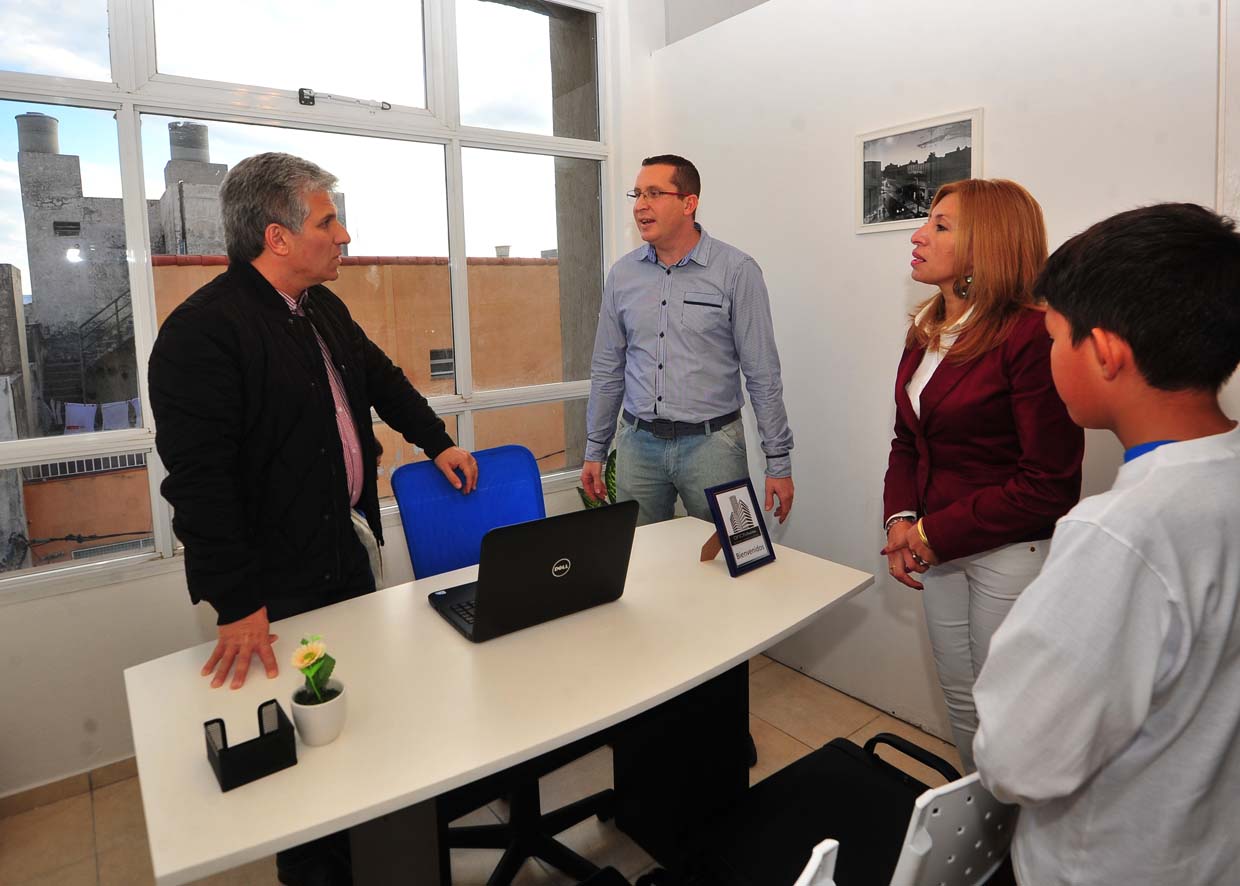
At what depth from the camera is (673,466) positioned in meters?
2.85

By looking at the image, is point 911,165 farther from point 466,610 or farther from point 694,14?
point 466,610

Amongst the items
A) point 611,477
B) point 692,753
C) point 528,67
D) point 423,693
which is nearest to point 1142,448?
point 423,693

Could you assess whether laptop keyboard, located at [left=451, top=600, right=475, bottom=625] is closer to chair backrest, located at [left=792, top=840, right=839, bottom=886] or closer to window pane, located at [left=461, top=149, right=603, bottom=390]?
chair backrest, located at [left=792, top=840, right=839, bottom=886]

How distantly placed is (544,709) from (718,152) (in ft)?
9.02

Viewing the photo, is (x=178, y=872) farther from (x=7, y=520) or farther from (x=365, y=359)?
(x=7, y=520)

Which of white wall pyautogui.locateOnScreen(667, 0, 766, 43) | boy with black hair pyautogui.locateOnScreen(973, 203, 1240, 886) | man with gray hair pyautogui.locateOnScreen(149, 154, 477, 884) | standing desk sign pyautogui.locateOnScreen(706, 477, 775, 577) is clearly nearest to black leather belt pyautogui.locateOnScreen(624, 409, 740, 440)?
standing desk sign pyautogui.locateOnScreen(706, 477, 775, 577)

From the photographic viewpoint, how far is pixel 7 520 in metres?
2.54

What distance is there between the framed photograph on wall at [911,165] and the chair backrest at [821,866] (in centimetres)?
227

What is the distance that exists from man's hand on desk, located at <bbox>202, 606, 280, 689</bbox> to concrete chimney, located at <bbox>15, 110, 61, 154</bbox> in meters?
1.90

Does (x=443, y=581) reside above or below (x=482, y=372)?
below

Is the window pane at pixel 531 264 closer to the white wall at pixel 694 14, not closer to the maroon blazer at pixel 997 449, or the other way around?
the white wall at pixel 694 14

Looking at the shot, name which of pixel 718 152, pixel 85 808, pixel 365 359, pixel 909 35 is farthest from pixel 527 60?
pixel 85 808

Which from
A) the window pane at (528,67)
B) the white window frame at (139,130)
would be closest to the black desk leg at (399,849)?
the white window frame at (139,130)

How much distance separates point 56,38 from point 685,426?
2375 mm
